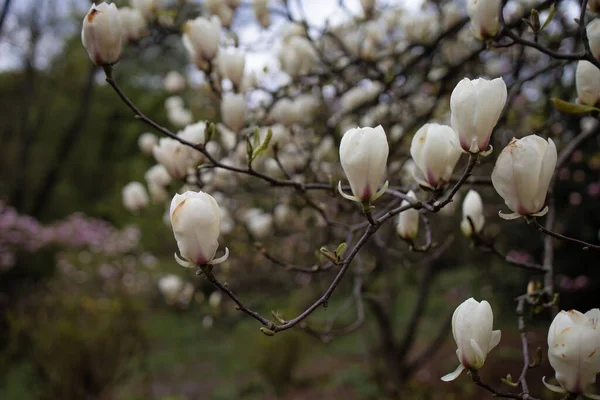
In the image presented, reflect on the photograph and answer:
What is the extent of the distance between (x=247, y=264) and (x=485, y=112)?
2.44 m

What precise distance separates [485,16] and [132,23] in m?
1.09

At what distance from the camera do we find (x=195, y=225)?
704 mm

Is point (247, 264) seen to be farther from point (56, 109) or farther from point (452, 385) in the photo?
point (56, 109)

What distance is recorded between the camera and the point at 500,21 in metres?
0.88

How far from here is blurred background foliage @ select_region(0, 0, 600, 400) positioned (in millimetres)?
2705

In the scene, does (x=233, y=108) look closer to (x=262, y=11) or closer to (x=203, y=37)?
(x=203, y=37)

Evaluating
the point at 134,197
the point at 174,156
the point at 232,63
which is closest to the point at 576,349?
the point at 174,156

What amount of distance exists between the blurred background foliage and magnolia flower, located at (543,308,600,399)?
0.62 meters

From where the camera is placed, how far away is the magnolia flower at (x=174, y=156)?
1164 mm

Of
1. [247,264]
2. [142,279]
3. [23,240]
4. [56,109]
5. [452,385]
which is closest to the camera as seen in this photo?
[247,264]

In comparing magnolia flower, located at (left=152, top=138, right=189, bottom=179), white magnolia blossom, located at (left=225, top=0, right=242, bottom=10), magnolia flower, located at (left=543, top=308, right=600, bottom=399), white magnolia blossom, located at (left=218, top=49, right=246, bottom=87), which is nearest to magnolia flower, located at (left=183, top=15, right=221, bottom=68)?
white magnolia blossom, located at (left=218, top=49, right=246, bottom=87)

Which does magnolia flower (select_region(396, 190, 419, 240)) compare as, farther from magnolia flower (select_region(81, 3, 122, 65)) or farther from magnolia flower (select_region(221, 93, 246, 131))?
magnolia flower (select_region(81, 3, 122, 65))

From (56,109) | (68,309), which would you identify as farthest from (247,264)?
(56,109)

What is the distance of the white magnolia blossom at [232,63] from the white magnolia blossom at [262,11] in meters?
0.47
